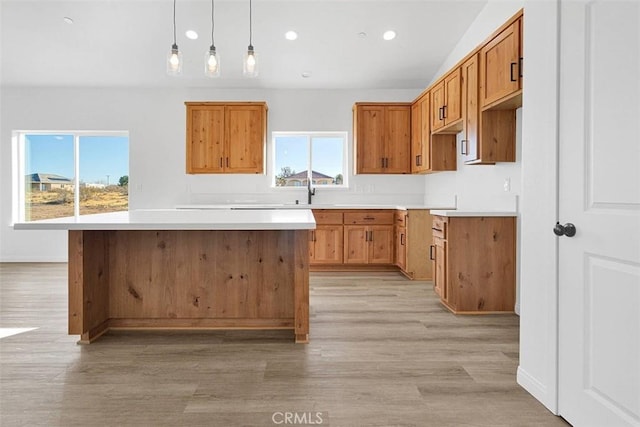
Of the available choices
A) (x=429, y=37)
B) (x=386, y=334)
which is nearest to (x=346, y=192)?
(x=429, y=37)

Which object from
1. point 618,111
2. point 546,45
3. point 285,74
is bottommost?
point 618,111

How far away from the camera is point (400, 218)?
498 cm

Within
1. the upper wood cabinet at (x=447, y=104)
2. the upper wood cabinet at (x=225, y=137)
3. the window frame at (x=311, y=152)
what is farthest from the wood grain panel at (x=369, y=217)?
Result: the upper wood cabinet at (x=225, y=137)

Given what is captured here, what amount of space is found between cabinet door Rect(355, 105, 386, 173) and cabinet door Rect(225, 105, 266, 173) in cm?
131

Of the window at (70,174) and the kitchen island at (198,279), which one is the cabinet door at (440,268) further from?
the window at (70,174)

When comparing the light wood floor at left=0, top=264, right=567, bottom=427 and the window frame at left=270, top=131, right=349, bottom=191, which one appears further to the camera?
the window frame at left=270, top=131, right=349, bottom=191

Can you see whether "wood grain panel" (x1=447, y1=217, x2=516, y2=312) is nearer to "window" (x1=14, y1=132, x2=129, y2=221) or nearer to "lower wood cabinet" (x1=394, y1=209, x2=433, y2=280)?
"lower wood cabinet" (x1=394, y1=209, x2=433, y2=280)

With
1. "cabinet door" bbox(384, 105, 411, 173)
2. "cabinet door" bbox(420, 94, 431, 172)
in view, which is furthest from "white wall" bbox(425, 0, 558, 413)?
"cabinet door" bbox(384, 105, 411, 173)

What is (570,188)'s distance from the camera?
1.72 meters

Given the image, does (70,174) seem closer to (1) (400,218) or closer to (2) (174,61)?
(2) (174,61)

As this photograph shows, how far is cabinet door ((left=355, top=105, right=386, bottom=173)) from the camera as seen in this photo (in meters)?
5.42

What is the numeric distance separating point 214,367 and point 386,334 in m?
1.19

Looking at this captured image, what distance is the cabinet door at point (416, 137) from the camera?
505 centimetres

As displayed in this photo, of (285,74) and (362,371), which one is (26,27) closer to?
(285,74)
